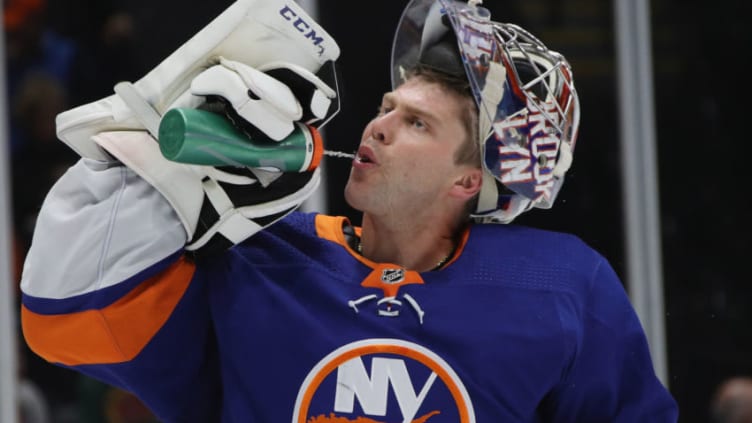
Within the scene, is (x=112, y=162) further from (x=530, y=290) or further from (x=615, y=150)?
(x=615, y=150)

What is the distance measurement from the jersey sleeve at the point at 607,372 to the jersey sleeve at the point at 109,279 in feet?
1.65

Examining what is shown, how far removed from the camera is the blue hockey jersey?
1.52m

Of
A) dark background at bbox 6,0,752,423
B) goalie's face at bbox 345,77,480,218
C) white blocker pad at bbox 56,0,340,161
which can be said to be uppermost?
white blocker pad at bbox 56,0,340,161

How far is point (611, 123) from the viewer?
3.10 metres

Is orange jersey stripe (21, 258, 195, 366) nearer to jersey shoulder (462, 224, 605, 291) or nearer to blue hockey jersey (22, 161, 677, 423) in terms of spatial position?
blue hockey jersey (22, 161, 677, 423)

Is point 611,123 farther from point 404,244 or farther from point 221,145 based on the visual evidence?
point 221,145

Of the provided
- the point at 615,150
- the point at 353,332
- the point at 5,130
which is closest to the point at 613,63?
the point at 615,150

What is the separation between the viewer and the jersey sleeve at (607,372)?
63.1 inches

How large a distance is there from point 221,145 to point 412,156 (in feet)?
1.05

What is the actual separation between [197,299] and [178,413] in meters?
0.18

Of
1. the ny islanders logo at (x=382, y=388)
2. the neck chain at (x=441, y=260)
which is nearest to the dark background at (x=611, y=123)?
the neck chain at (x=441, y=260)

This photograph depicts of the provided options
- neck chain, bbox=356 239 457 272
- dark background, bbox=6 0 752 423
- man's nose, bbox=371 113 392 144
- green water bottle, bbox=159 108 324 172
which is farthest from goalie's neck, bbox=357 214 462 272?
dark background, bbox=6 0 752 423

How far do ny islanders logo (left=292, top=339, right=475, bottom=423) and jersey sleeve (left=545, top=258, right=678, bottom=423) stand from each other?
149 millimetres

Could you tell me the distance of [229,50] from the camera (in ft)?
4.90
